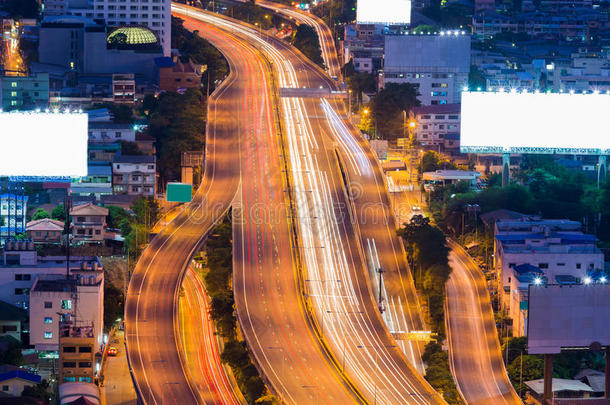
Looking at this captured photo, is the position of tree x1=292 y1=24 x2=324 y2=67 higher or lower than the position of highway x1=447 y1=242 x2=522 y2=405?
higher

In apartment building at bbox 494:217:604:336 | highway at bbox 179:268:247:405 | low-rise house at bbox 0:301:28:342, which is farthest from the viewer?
apartment building at bbox 494:217:604:336

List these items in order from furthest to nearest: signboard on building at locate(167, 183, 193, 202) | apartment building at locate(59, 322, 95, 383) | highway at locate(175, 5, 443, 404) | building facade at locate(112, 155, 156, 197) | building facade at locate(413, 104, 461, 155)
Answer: building facade at locate(413, 104, 461, 155) → building facade at locate(112, 155, 156, 197) → signboard on building at locate(167, 183, 193, 202) → apartment building at locate(59, 322, 95, 383) → highway at locate(175, 5, 443, 404)

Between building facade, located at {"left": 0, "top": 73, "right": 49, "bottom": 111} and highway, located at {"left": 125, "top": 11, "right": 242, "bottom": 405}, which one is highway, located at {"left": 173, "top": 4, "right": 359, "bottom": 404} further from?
building facade, located at {"left": 0, "top": 73, "right": 49, "bottom": 111}

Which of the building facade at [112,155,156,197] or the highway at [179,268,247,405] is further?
the building facade at [112,155,156,197]

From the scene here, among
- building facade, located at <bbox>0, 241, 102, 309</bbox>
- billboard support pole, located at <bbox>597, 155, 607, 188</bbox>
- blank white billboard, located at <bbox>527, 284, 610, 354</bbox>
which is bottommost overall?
building facade, located at <bbox>0, 241, 102, 309</bbox>

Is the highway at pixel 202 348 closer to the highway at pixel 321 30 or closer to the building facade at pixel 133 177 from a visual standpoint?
the building facade at pixel 133 177

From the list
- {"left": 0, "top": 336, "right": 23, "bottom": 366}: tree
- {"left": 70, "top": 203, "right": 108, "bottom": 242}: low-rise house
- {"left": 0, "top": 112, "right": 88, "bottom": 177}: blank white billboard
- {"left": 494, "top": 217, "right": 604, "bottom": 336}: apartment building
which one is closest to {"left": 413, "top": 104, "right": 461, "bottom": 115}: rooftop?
{"left": 494, "top": 217, "right": 604, "bottom": 336}: apartment building

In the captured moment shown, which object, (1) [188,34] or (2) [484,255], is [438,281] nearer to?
(2) [484,255]
